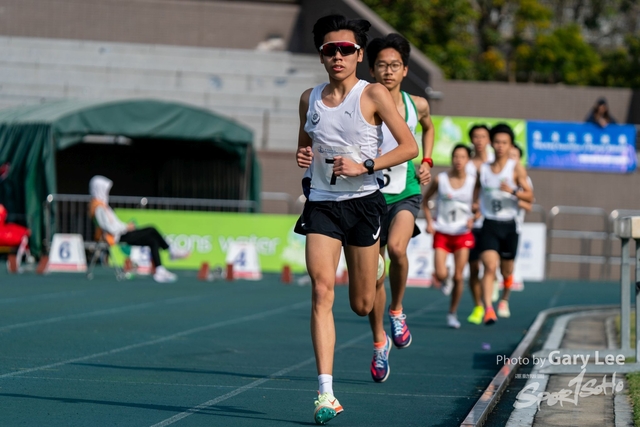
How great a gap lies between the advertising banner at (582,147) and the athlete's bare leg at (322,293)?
20.1m

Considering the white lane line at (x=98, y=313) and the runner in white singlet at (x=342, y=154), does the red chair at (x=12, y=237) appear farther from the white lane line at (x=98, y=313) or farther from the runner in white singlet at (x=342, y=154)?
the runner in white singlet at (x=342, y=154)

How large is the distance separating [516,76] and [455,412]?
32.1 metres

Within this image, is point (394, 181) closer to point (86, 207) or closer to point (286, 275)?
point (286, 275)

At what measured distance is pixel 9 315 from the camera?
41.5 ft

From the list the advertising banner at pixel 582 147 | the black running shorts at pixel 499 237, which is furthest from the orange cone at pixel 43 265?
the advertising banner at pixel 582 147

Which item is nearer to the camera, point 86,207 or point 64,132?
point 64,132

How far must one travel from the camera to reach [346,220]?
6746 millimetres

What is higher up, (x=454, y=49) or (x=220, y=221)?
(x=454, y=49)

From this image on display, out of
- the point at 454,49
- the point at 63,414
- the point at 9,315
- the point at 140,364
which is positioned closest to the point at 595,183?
the point at 454,49

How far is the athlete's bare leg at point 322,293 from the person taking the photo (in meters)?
6.45

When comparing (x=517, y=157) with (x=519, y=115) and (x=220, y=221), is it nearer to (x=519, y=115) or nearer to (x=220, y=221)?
(x=220, y=221)

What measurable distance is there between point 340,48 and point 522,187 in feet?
21.6

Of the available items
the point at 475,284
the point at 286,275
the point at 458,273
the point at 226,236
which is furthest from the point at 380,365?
the point at 226,236

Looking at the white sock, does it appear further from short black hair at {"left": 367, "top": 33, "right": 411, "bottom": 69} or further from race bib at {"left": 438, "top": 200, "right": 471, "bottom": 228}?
race bib at {"left": 438, "top": 200, "right": 471, "bottom": 228}
